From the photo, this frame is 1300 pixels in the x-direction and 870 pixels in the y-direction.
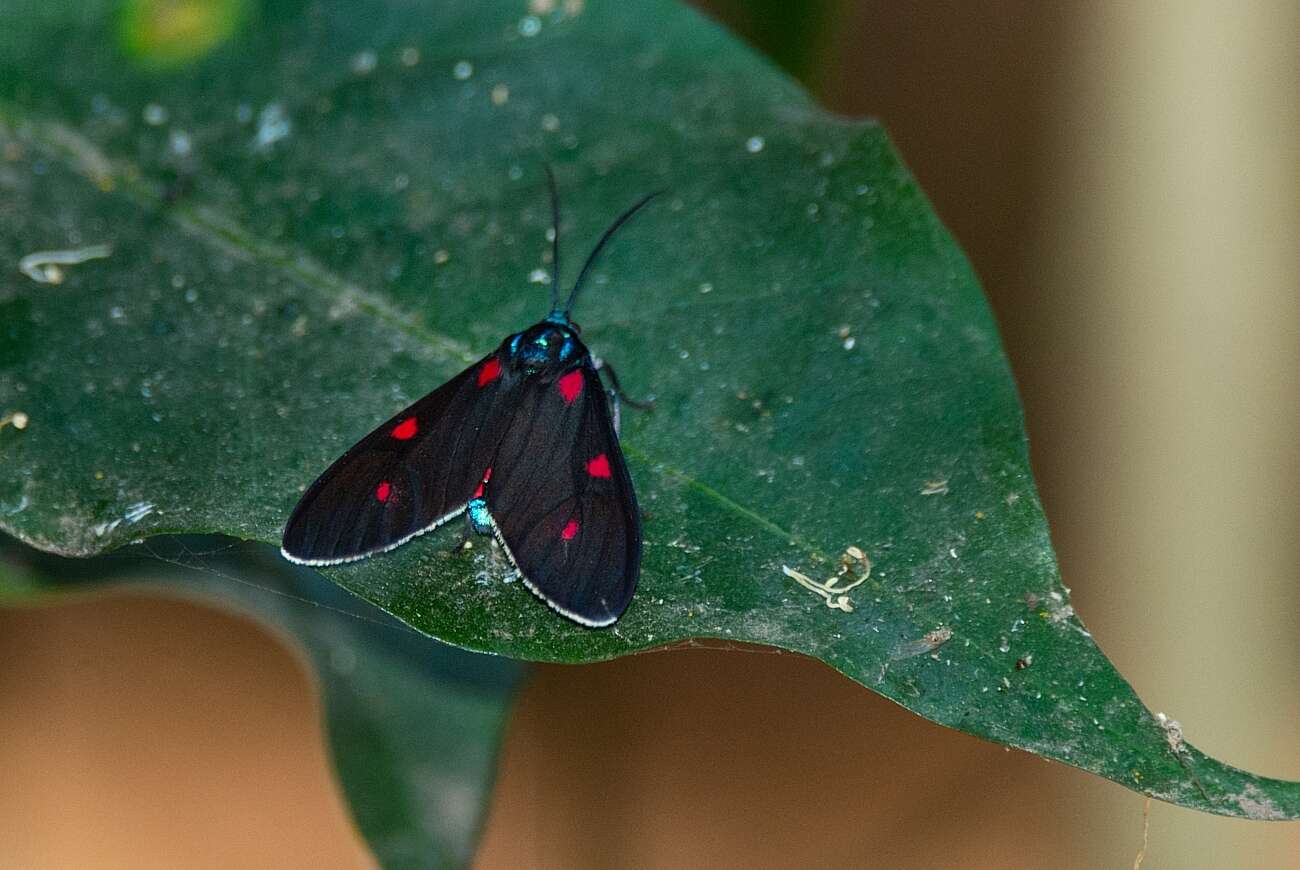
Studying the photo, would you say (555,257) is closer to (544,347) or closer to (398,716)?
(544,347)

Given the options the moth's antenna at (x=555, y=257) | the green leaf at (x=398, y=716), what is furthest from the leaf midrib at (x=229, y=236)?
the green leaf at (x=398, y=716)

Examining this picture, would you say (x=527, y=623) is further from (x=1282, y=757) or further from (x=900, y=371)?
(x=1282, y=757)

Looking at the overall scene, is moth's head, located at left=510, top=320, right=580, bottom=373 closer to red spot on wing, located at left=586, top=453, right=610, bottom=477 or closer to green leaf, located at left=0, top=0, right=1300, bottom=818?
green leaf, located at left=0, top=0, right=1300, bottom=818

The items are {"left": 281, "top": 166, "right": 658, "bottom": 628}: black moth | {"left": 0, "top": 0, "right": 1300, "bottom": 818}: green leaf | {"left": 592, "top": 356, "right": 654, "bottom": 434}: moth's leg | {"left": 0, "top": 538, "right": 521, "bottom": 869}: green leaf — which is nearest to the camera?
{"left": 0, "top": 0, "right": 1300, "bottom": 818}: green leaf

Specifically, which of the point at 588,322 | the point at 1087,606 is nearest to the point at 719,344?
the point at 588,322

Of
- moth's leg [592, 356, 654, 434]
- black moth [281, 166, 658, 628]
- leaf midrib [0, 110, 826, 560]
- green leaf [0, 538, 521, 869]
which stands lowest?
green leaf [0, 538, 521, 869]

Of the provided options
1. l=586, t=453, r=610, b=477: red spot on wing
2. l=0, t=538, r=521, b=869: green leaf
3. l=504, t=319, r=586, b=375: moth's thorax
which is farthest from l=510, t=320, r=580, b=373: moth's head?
l=0, t=538, r=521, b=869: green leaf

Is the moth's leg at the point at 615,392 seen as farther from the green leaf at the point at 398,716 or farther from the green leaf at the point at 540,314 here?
the green leaf at the point at 398,716

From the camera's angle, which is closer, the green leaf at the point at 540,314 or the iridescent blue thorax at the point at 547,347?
the green leaf at the point at 540,314
